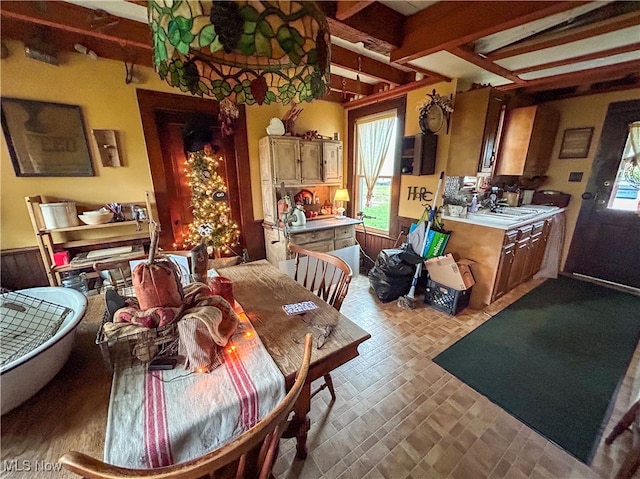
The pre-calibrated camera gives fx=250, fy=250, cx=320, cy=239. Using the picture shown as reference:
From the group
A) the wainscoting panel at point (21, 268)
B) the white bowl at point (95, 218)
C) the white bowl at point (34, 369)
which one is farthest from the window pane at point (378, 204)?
the wainscoting panel at point (21, 268)

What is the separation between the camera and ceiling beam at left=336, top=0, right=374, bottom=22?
1.36m

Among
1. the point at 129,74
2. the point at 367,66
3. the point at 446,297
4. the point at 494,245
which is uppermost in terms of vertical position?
the point at 367,66

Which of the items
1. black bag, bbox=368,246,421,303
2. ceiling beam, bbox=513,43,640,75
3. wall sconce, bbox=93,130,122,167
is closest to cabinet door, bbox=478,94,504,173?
ceiling beam, bbox=513,43,640,75

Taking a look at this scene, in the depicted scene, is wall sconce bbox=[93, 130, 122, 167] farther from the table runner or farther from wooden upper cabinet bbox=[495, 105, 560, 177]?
wooden upper cabinet bbox=[495, 105, 560, 177]

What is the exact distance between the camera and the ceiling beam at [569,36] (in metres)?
1.57

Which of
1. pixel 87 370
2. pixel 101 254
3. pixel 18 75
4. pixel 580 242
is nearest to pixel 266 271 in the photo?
pixel 87 370

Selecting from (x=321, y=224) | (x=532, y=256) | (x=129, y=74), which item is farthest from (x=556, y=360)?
(x=129, y=74)

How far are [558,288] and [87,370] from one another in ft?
14.6

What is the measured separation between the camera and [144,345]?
829 mm

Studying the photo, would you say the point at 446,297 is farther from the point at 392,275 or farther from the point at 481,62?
the point at 481,62

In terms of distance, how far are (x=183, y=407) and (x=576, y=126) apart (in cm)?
483

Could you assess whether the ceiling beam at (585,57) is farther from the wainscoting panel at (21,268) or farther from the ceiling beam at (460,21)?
the wainscoting panel at (21,268)

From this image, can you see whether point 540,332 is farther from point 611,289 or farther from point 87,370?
point 87,370

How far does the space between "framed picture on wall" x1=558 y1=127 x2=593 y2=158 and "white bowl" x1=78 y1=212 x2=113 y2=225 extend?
17.6ft
